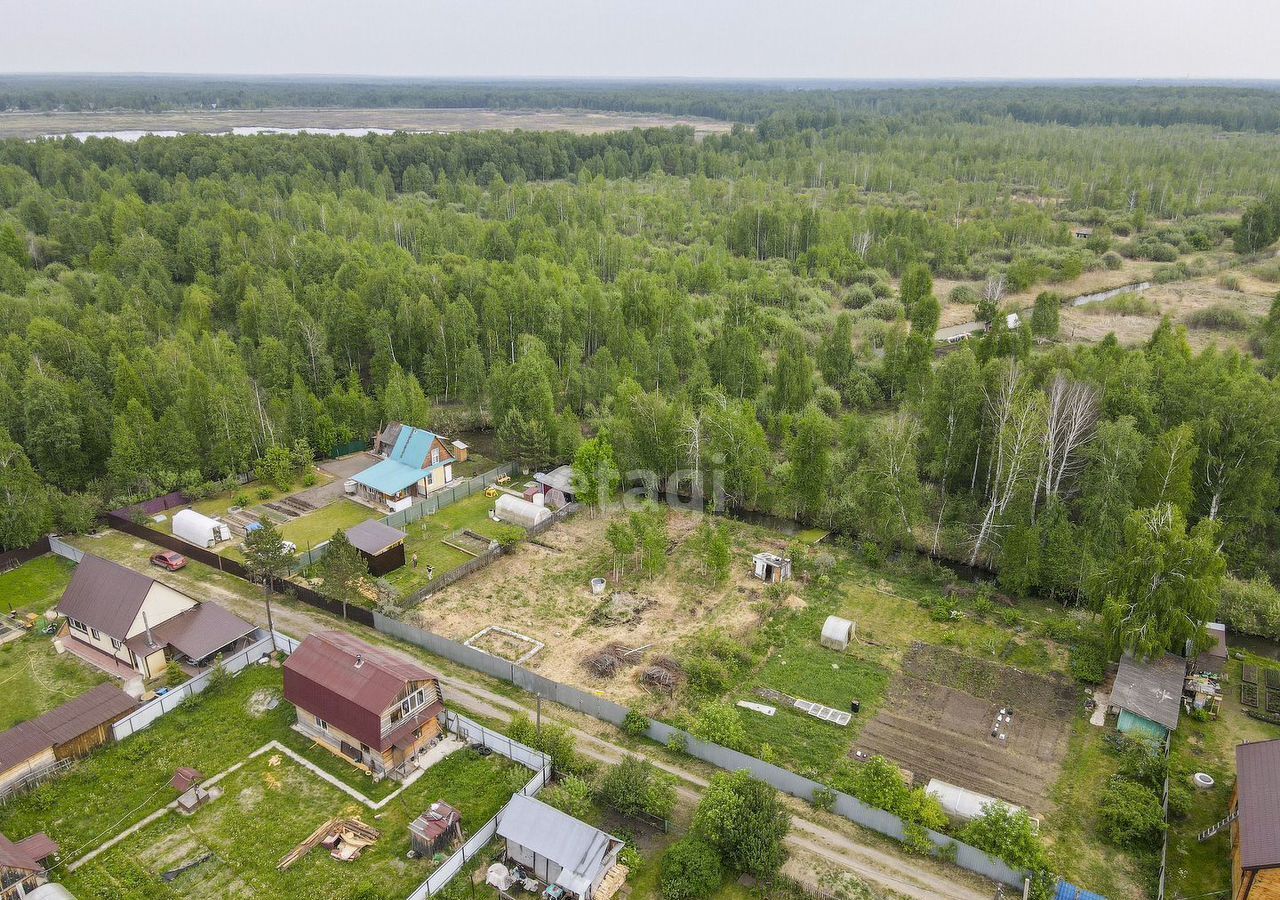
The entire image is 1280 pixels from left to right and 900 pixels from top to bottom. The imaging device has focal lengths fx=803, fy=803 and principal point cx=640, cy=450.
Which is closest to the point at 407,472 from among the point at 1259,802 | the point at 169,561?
the point at 169,561

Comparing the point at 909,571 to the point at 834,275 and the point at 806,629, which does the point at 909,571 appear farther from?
the point at 834,275

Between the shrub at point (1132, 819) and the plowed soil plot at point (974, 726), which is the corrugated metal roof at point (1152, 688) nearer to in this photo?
the plowed soil plot at point (974, 726)

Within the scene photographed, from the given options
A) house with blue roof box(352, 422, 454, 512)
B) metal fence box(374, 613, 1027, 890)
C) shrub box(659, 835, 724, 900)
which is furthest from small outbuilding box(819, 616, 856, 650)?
house with blue roof box(352, 422, 454, 512)

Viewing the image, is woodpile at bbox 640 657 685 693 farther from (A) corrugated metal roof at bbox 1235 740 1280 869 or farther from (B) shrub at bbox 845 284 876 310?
(B) shrub at bbox 845 284 876 310

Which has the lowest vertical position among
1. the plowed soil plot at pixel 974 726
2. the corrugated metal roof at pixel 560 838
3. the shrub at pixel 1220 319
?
the plowed soil plot at pixel 974 726

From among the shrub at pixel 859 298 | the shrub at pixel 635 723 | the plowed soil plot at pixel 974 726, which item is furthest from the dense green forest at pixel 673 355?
the shrub at pixel 635 723

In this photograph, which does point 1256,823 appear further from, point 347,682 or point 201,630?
point 201,630
